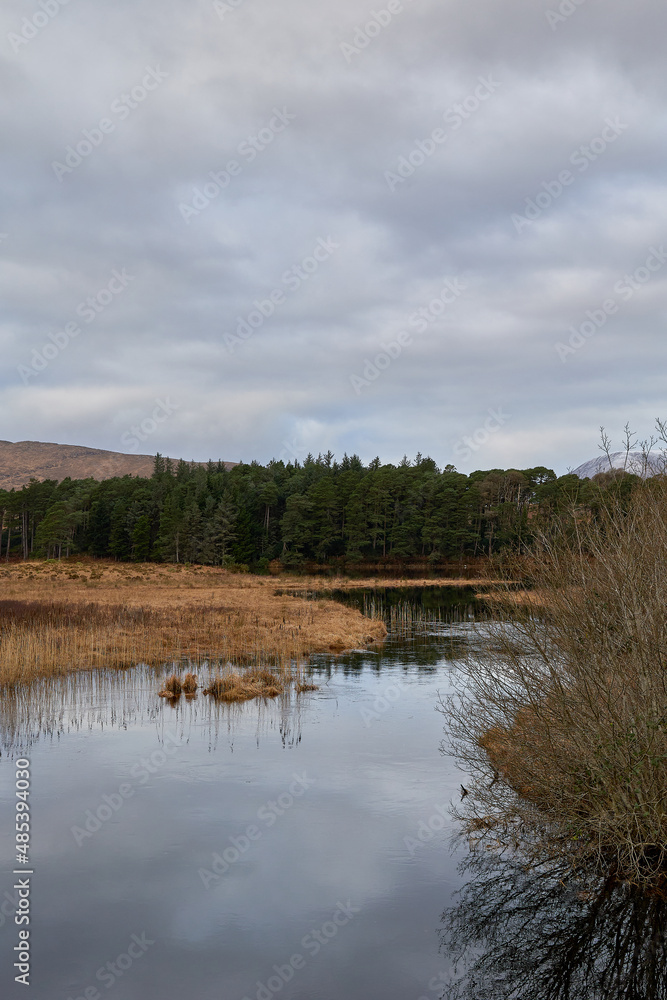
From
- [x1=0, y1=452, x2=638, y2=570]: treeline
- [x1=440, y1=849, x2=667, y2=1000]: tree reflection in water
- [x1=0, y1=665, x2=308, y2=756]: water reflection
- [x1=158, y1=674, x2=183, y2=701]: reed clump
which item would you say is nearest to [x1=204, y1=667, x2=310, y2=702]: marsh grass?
[x1=0, y1=665, x2=308, y2=756]: water reflection

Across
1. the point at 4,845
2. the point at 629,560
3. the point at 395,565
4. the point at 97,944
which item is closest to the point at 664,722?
the point at 629,560

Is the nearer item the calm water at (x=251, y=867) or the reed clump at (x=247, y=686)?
the calm water at (x=251, y=867)

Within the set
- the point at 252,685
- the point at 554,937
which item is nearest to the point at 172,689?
Result: the point at 252,685

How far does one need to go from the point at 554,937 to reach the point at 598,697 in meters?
3.14

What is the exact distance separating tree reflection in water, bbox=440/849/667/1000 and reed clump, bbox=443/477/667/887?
→ 1.42 feet

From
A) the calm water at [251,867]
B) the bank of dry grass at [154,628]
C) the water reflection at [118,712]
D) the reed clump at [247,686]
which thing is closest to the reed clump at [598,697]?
the calm water at [251,867]

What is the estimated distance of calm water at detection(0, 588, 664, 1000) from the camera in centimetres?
930

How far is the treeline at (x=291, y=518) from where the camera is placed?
104 metres

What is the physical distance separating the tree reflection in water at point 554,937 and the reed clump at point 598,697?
0.43m

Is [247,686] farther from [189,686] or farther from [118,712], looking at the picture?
[118,712]

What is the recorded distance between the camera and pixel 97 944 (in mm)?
9766

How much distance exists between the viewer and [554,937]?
9.94m

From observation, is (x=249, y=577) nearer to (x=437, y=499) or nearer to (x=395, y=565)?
(x=395, y=565)

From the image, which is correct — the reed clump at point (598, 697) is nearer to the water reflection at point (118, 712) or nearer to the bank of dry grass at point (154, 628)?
the water reflection at point (118, 712)
